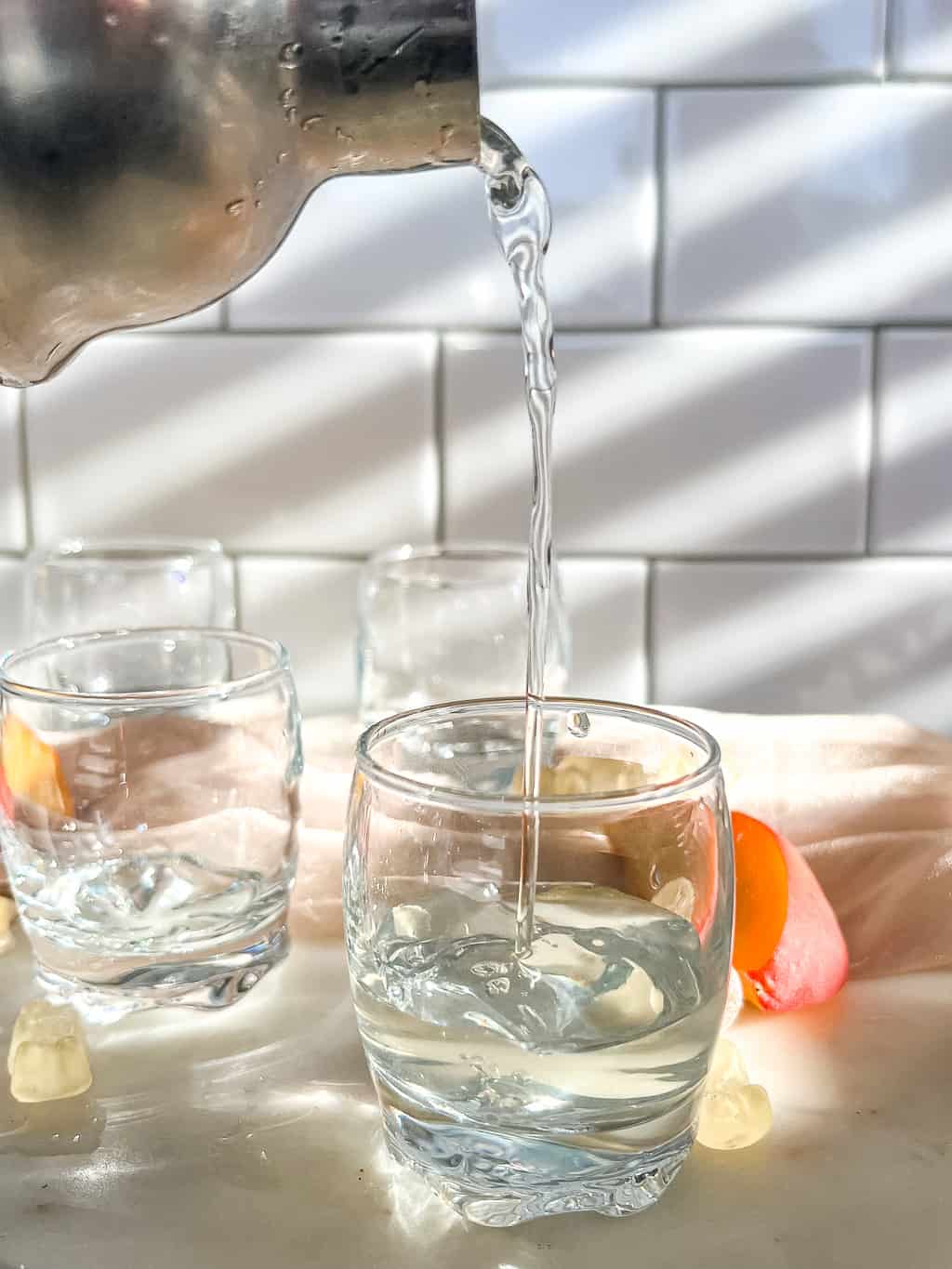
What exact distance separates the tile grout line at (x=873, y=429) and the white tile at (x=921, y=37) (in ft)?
0.41

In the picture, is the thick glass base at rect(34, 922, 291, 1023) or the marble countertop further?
the thick glass base at rect(34, 922, 291, 1023)

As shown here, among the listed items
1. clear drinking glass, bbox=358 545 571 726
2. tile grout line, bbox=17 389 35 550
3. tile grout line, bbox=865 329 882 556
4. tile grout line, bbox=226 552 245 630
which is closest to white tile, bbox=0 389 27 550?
tile grout line, bbox=17 389 35 550

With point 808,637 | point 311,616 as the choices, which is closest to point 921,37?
point 808,637

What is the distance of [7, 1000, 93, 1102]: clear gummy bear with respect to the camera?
39 centimetres

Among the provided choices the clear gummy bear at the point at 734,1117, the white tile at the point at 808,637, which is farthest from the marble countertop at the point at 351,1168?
the white tile at the point at 808,637

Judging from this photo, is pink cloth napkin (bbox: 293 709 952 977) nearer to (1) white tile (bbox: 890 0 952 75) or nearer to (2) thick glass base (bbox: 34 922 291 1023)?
(2) thick glass base (bbox: 34 922 291 1023)

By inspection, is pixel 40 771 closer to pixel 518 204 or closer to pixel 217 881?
pixel 217 881

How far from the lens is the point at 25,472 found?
756 millimetres

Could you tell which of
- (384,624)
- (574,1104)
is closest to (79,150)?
(574,1104)

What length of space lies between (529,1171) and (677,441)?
47 centimetres

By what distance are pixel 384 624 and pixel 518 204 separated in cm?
29

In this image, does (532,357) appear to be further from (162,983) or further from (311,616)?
(311,616)

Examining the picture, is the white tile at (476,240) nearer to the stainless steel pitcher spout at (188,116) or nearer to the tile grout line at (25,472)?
the tile grout line at (25,472)

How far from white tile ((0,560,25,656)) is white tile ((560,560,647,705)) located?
30cm
